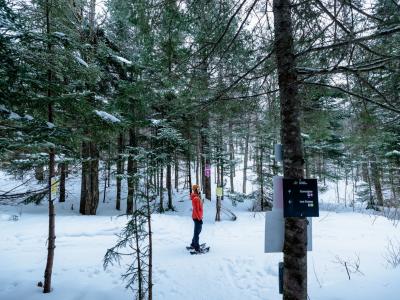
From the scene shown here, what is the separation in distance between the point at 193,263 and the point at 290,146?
5.01 meters

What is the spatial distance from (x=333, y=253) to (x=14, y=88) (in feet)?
26.0

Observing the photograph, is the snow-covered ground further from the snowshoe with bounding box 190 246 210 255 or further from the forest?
the forest

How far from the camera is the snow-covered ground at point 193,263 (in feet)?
18.0

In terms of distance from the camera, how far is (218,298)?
5562 mm

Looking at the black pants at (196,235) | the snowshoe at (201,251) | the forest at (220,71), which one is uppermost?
the forest at (220,71)

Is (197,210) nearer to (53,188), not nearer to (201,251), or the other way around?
(201,251)

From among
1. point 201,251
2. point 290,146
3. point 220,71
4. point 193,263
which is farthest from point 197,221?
point 290,146

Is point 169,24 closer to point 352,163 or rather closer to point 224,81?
point 224,81

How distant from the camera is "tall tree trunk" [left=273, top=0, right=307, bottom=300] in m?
3.21

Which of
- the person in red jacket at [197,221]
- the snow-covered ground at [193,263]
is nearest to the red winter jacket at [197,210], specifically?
the person in red jacket at [197,221]

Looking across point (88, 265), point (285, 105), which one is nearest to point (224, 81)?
point (285, 105)

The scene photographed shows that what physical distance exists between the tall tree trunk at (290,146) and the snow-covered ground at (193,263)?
89.0 inches

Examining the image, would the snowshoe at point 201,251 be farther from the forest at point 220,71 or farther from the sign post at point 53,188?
the sign post at point 53,188

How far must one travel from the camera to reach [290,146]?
11.0 feet
